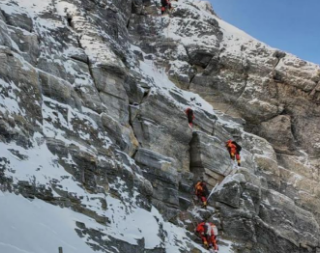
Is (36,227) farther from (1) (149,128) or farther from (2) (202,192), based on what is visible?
(2) (202,192)

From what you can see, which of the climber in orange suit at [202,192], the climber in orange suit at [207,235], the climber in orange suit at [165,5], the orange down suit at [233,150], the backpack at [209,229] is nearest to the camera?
the climber in orange suit at [207,235]

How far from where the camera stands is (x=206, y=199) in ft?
77.3

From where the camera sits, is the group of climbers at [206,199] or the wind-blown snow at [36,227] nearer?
the wind-blown snow at [36,227]

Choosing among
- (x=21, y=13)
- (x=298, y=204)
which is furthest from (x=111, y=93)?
(x=298, y=204)

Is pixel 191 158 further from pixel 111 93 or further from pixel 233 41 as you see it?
pixel 233 41

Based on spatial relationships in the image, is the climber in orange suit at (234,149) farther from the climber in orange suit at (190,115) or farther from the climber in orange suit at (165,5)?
the climber in orange suit at (165,5)

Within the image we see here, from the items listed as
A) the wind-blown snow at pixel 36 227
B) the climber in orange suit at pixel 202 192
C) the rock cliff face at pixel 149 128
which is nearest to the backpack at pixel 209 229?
the rock cliff face at pixel 149 128

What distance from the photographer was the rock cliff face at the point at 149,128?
54.9 ft

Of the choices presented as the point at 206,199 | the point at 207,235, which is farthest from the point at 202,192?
the point at 207,235

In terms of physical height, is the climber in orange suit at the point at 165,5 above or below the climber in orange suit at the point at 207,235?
above

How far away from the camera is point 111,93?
23.0 meters

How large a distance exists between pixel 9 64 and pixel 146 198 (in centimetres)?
704

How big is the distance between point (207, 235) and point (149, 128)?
5.47m

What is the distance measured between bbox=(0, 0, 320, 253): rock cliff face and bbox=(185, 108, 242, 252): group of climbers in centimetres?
46
